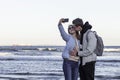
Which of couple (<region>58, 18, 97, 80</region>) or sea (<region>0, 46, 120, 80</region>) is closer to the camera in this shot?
couple (<region>58, 18, 97, 80</region>)

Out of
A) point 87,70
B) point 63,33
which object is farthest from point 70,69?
point 63,33

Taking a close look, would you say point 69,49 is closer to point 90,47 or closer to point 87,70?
point 90,47

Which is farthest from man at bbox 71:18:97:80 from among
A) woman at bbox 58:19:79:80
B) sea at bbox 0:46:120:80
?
sea at bbox 0:46:120:80

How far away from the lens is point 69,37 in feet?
27.9

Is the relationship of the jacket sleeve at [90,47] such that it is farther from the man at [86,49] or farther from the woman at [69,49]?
the woman at [69,49]

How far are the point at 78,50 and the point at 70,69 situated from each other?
436mm

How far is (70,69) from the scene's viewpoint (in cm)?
858

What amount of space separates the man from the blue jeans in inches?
5.2

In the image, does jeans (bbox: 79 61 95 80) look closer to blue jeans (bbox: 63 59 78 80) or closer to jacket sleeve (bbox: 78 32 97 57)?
blue jeans (bbox: 63 59 78 80)

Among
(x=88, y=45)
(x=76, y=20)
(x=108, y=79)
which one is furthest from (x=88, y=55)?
(x=108, y=79)

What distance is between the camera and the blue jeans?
8.54m

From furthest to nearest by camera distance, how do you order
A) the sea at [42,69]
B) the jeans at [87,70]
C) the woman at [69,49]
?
the sea at [42,69] → the jeans at [87,70] → the woman at [69,49]

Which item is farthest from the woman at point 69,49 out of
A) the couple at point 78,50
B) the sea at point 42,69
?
the sea at point 42,69

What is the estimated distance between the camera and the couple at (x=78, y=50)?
836 cm
